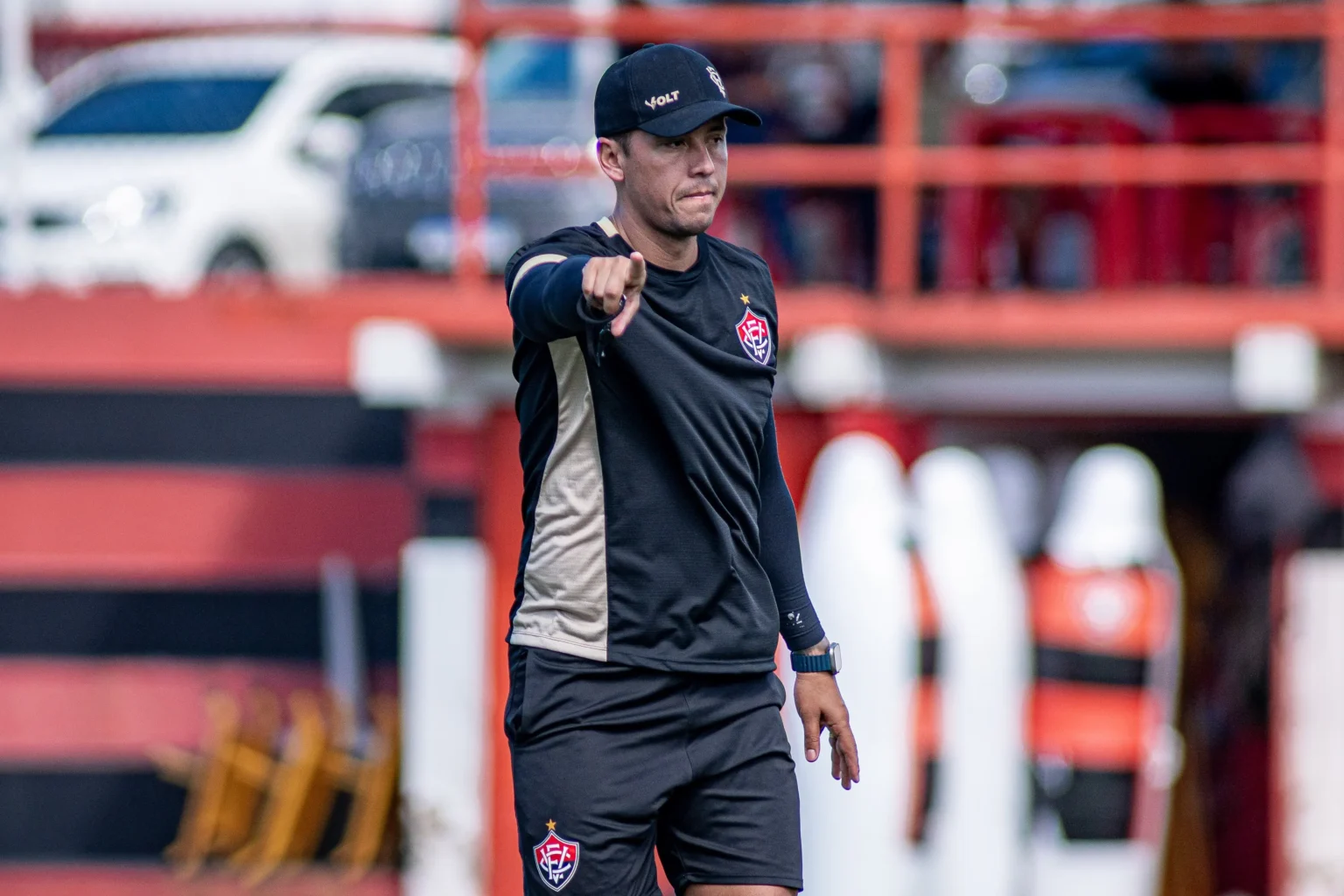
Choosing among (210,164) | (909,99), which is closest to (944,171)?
(909,99)

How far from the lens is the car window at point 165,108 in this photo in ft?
32.3

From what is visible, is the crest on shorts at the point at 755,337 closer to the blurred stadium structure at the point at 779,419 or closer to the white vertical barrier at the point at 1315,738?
the blurred stadium structure at the point at 779,419

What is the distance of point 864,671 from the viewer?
21.0ft

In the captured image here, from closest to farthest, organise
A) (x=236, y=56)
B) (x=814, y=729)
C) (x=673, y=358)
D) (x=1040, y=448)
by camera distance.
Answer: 1. (x=673, y=358)
2. (x=814, y=729)
3. (x=1040, y=448)
4. (x=236, y=56)

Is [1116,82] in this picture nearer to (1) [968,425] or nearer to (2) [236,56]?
(1) [968,425]

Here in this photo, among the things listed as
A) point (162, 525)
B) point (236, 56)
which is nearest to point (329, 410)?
point (162, 525)

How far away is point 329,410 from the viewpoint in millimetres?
7777

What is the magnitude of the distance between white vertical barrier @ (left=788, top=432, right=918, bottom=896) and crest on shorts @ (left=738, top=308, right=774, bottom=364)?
3260 millimetres

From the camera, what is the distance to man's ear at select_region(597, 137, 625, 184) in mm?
3117

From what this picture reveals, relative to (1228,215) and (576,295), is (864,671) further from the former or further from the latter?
(576,295)

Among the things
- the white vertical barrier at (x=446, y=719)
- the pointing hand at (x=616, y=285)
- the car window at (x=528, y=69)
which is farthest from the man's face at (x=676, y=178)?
the car window at (x=528, y=69)

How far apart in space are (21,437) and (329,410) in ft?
3.86

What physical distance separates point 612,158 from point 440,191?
5.53 meters

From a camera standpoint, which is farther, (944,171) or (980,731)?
(944,171)
